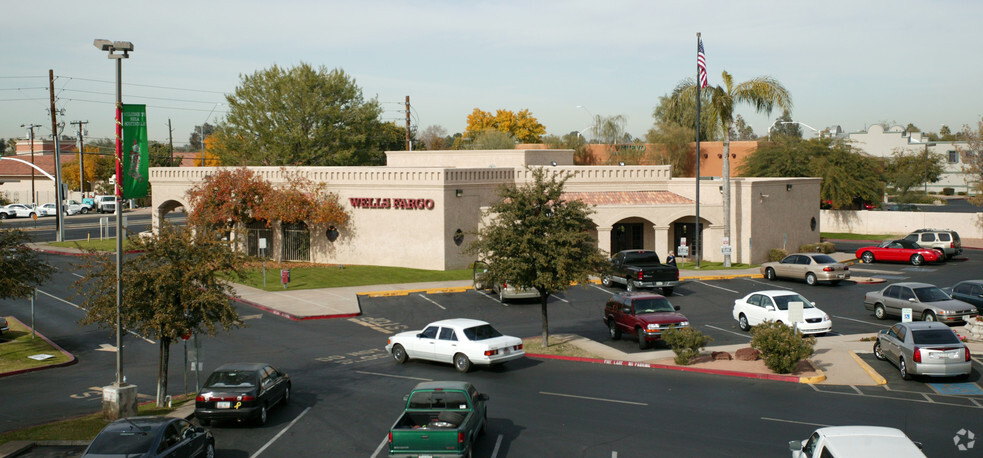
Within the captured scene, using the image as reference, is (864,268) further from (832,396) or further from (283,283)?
(283,283)

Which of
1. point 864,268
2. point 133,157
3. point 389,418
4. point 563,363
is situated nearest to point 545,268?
point 563,363

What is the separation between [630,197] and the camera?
46656mm

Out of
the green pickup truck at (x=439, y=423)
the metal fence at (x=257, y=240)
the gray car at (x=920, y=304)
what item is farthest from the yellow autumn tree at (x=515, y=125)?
the green pickup truck at (x=439, y=423)

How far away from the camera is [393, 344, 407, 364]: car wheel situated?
24375 millimetres

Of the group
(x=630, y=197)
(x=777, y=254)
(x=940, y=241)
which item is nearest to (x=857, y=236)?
(x=940, y=241)

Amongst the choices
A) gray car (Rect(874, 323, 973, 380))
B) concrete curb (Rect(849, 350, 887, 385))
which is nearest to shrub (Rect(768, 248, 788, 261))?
concrete curb (Rect(849, 350, 887, 385))

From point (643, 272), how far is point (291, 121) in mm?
43549

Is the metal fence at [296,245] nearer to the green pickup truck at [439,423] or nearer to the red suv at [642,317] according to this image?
the red suv at [642,317]

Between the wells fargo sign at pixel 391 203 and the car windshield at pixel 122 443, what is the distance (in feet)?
99.1

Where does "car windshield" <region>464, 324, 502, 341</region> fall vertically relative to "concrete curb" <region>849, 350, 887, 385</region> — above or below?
above

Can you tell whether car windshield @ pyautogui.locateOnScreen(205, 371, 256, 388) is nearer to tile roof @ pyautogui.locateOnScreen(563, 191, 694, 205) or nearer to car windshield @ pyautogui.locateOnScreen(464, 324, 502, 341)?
car windshield @ pyautogui.locateOnScreen(464, 324, 502, 341)

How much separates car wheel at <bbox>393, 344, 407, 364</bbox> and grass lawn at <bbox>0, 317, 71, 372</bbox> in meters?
11.1

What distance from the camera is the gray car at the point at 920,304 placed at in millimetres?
27125

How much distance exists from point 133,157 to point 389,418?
8521mm
